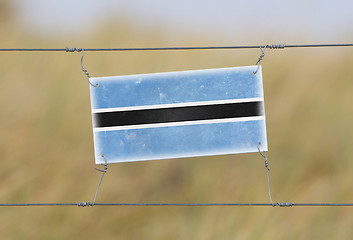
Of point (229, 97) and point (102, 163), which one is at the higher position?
point (229, 97)

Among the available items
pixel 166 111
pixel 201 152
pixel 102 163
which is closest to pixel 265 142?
pixel 201 152

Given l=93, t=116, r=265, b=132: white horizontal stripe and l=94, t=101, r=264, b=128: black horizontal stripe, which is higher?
l=94, t=101, r=264, b=128: black horizontal stripe

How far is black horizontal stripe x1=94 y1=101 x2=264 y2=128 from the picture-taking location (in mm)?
3301

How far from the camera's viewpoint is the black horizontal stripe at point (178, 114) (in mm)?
3301

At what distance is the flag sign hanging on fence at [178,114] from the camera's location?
10.8 feet

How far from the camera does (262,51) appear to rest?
10.8ft

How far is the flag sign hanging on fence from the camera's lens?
130 inches

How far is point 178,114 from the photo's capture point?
3314mm

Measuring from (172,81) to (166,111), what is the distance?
169 millimetres

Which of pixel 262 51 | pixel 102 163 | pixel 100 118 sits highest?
pixel 262 51

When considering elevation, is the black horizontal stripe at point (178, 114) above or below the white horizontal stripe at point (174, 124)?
above

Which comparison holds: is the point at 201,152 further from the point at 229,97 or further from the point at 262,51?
the point at 262,51

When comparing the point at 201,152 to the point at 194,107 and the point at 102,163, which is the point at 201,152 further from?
the point at 102,163

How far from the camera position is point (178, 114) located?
3.31 metres
